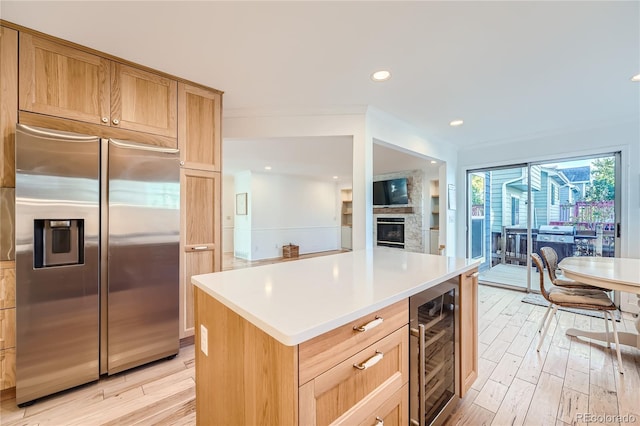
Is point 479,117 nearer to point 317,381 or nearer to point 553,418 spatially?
point 553,418

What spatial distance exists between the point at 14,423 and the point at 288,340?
2.07 meters

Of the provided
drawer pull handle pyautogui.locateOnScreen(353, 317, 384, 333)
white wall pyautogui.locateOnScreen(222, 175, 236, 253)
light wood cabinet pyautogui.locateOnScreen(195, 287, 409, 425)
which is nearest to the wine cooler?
light wood cabinet pyautogui.locateOnScreen(195, 287, 409, 425)

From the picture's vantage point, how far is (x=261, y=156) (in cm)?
479

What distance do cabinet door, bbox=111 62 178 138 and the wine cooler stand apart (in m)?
2.34

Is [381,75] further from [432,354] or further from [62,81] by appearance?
[62,81]

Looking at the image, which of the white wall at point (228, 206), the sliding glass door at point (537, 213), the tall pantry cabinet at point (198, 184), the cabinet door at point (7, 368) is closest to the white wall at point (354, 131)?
the tall pantry cabinet at point (198, 184)

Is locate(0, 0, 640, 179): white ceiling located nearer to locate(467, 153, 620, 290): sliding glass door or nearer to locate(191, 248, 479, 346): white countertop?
locate(467, 153, 620, 290): sliding glass door

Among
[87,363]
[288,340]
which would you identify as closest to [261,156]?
[87,363]

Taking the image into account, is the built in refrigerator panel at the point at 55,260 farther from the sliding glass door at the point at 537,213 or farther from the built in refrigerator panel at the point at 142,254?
the sliding glass door at the point at 537,213

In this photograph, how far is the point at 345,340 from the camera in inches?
33.9

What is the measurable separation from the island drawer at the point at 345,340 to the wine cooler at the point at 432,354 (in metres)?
0.15

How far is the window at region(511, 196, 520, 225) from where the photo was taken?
14.1ft

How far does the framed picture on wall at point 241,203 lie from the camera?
6.83 meters

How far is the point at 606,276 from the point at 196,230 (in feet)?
11.0
